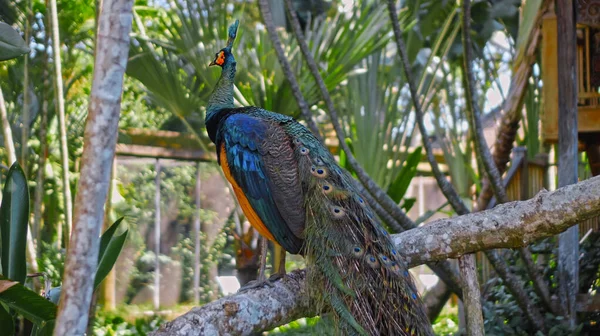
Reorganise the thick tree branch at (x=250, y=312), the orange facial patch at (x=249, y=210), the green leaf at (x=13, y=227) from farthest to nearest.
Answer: the orange facial patch at (x=249, y=210) < the green leaf at (x=13, y=227) < the thick tree branch at (x=250, y=312)

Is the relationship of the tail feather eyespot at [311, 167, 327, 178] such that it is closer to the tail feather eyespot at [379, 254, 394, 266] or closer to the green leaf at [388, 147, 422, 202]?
the tail feather eyespot at [379, 254, 394, 266]

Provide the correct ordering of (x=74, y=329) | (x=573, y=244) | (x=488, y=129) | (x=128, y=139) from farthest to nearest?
(x=488, y=129), (x=128, y=139), (x=573, y=244), (x=74, y=329)

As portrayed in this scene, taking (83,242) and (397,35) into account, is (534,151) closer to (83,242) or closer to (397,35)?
(397,35)

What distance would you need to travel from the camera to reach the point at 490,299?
6.25m

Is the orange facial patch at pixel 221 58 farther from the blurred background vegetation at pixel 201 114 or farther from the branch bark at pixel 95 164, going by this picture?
the branch bark at pixel 95 164

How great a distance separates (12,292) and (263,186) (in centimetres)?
124

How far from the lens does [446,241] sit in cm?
355

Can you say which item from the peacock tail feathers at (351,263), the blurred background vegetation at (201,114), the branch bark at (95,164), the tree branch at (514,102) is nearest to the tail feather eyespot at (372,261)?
the peacock tail feathers at (351,263)

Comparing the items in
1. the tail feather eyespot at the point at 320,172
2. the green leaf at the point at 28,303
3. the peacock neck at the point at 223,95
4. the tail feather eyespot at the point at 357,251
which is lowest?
the green leaf at the point at 28,303

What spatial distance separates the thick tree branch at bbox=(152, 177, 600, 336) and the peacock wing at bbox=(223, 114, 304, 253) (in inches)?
9.8

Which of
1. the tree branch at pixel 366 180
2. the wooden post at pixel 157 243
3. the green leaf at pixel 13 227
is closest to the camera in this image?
the green leaf at pixel 13 227

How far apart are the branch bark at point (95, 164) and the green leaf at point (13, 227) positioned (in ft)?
3.73

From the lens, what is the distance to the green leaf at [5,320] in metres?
Result: 3.04

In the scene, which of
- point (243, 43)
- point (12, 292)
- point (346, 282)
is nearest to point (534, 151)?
point (243, 43)
